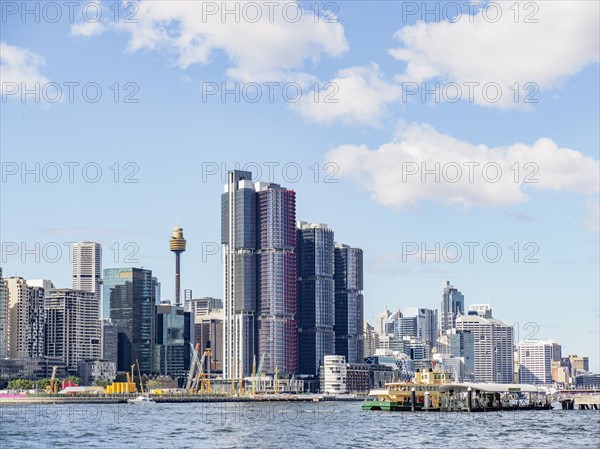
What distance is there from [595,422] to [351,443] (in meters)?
73.1

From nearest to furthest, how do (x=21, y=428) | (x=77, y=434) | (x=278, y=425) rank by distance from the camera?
(x=77, y=434)
(x=21, y=428)
(x=278, y=425)

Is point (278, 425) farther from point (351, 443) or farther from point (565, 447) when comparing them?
point (565, 447)

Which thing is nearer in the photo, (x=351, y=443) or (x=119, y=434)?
(x=351, y=443)

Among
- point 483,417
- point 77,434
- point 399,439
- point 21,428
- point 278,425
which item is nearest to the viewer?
point 399,439

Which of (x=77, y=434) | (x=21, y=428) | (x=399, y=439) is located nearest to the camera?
(x=399, y=439)

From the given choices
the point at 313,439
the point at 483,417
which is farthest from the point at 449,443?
the point at 483,417

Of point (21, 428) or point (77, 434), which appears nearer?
point (77, 434)

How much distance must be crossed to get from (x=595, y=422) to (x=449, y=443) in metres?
68.8

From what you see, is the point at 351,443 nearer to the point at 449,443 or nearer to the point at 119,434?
the point at 449,443

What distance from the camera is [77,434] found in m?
155

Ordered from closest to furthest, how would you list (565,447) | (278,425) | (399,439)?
(565,447)
(399,439)
(278,425)

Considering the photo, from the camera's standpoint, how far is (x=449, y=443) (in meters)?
134

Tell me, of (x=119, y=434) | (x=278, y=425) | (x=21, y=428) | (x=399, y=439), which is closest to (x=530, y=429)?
(x=399, y=439)

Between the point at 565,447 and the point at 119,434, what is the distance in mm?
61215
